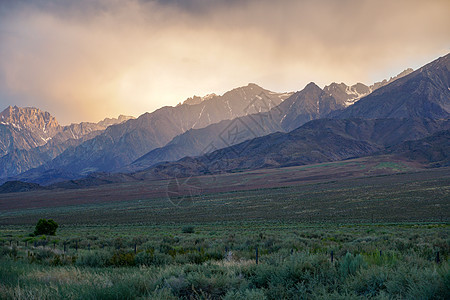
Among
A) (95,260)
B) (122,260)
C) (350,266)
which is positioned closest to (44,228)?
(95,260)

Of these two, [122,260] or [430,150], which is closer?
[122,260]

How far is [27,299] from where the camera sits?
18.2ft

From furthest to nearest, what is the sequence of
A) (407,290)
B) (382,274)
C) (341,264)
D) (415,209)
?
1. (415,209)
2. (341,264)
3. (382,274)
4. (407,290)

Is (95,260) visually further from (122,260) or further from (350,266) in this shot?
(350,266)

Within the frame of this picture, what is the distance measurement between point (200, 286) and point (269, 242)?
1157 cm

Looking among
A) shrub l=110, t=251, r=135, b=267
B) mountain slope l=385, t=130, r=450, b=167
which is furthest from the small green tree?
mountain slope l=385, t=130, r=450, b=167

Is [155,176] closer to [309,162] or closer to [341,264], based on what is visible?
[309,162]

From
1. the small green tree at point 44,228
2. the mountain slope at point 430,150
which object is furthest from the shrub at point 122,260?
the mountain slope at point 430,150

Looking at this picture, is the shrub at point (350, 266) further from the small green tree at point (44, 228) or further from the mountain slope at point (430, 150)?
the mountain slope at point (430, 150)

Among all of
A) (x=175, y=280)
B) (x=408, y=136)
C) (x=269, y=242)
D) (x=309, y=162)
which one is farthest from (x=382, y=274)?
(x=408, y=136)

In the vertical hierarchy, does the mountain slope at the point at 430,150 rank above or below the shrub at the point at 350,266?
below

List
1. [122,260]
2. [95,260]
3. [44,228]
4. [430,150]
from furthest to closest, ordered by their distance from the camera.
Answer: [430,150], [44,228], [95,260], [122,260]

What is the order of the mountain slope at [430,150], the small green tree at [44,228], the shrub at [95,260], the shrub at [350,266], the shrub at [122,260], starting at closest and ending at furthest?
the shrub at [350,266] → the shrub at [122,260] → the shrub at [95,260] → the small green tree at [44,228] → the mountain slope at [430,150]

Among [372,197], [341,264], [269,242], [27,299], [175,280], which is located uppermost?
[27,299]
